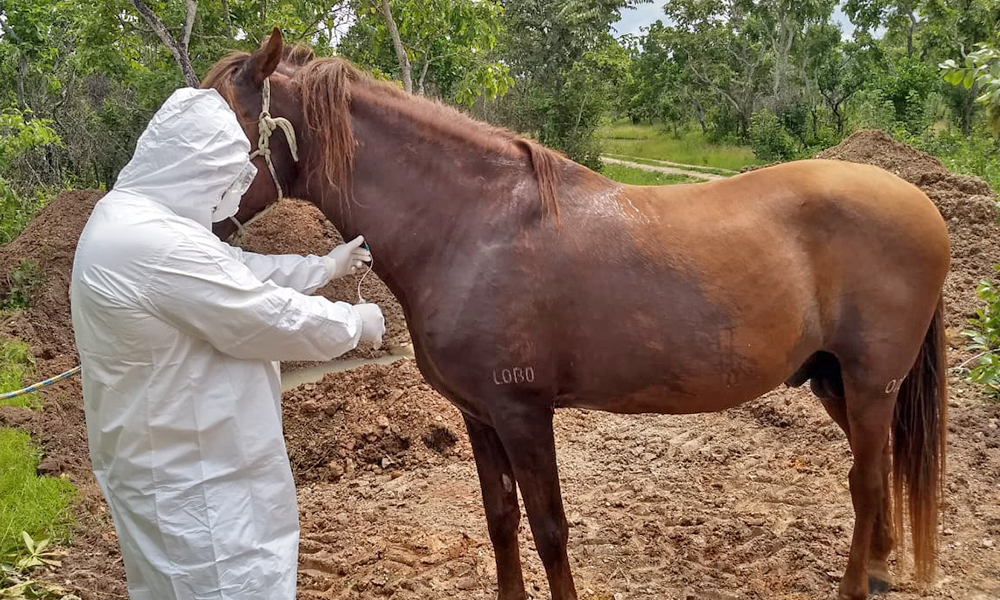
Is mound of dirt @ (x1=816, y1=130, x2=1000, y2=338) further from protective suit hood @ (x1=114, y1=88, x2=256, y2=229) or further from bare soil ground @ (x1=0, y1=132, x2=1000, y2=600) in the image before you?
protective suit hood @ (x1=114, y1=88, x2=256, y2=229)

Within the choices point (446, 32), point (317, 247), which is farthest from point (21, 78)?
point (446, 32)

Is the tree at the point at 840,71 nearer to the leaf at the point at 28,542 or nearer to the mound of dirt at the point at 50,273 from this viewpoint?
the mound of dirt at the point at 50,273

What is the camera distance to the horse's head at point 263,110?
82.2 inches

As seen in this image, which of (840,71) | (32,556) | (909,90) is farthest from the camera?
(840,71)

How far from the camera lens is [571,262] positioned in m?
2.21

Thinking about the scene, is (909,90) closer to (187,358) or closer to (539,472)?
(539,472)

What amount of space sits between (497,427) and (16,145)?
17.4 ft

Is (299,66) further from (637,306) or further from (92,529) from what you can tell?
(92,529)

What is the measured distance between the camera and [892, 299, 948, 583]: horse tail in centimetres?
264

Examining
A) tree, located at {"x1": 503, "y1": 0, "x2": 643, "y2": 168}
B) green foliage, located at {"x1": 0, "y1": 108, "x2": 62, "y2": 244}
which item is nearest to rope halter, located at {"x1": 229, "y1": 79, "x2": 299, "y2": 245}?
green foliage, located at {"x1": 0, "y1": 108, "x2": 62, "y2": 244}

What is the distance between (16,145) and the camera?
548 cm

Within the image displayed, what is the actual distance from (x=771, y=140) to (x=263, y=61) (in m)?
17.4

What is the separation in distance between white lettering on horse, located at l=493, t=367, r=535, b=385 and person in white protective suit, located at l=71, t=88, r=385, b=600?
1.65 feet

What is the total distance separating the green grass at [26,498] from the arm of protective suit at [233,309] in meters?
2.29
